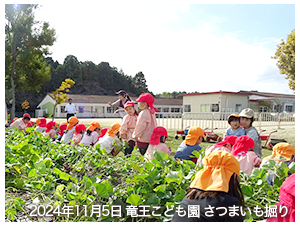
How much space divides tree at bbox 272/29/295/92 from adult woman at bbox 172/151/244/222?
1452 cm

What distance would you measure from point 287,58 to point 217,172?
1490 cm

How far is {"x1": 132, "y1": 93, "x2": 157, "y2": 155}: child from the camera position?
186 inches

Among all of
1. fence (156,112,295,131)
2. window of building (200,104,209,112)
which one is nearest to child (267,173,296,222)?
fence (156,112,295,131)

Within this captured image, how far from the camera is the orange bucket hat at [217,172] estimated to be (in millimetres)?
1598

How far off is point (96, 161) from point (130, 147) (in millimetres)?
1980

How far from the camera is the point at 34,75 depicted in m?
19.4

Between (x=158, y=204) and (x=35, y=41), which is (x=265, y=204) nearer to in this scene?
(x=158, y=204)

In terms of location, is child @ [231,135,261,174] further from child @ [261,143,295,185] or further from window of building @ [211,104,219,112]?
window of building @ [211,104,219,112]

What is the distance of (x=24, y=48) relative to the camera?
17.4 meters

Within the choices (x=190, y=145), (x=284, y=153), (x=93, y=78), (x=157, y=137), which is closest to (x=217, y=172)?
(x=284, y=153)

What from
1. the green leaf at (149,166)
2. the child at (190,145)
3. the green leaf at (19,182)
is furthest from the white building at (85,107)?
the green leaf at (149,166)

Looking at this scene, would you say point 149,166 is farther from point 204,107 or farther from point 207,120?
point 204,107
